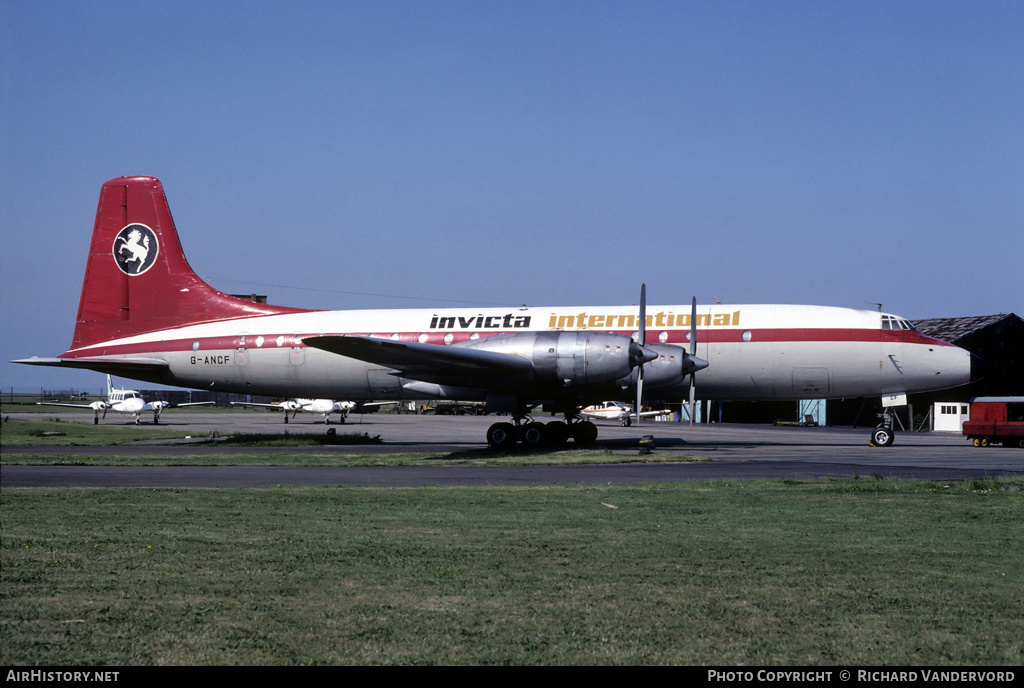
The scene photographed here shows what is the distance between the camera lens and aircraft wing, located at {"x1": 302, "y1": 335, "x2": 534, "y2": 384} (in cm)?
2491

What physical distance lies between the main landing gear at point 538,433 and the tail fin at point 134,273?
10947 mm

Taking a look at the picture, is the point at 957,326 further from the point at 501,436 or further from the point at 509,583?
the point at 509,583

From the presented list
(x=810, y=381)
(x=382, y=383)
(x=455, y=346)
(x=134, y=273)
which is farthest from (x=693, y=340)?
(x=134, y=273)

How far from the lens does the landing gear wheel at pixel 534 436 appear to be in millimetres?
29016

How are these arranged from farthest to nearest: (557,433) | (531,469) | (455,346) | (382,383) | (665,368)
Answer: (382,383), (455,346), (557,433), (665,368), (531,469)

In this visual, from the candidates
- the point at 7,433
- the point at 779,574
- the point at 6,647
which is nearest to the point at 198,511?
the point at 7,433

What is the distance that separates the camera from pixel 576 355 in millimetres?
26172

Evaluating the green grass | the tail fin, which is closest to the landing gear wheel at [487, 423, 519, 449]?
the tail fin

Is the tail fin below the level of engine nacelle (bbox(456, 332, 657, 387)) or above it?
above

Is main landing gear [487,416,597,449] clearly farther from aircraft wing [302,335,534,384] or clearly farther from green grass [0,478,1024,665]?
green grass [0,478,1024,665]

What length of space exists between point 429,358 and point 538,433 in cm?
525

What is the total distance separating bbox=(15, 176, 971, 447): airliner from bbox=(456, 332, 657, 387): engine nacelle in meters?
0.04

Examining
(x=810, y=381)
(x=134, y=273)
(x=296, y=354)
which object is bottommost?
(x=810, y=381)

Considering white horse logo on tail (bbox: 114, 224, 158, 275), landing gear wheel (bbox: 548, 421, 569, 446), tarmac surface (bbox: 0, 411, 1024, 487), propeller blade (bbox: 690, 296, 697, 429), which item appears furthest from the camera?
white horse logo on tail (bbox: 114, 224, 158, 275)
